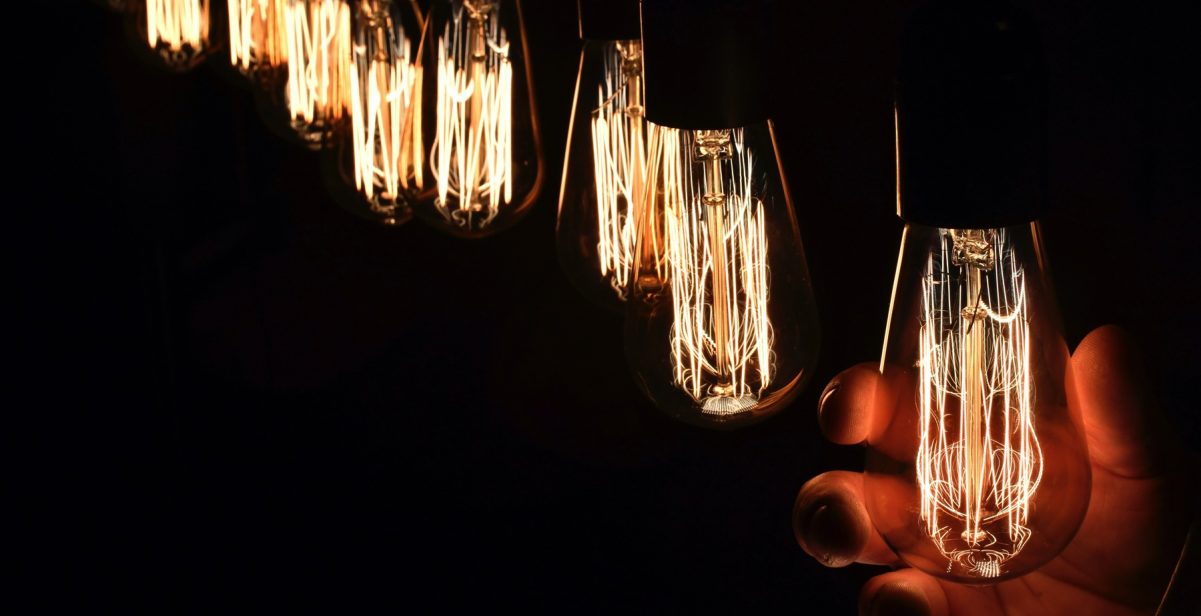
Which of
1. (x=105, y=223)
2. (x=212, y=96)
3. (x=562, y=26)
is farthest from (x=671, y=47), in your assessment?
(x=105, y=223)

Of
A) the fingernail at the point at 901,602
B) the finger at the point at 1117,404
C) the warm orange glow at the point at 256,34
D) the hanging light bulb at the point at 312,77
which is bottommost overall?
the fingernail at the point at 901,602

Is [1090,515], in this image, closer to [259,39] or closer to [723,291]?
[723,291]

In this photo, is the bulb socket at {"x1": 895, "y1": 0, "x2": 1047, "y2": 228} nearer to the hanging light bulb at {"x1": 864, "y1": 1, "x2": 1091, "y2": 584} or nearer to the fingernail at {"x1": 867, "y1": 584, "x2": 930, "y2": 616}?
the hanging light bulb at {"x1": 864, "y1": 1, "x2": 1091, "y2": 584}

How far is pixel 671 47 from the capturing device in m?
0.71

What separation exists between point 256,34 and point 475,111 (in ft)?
2.33

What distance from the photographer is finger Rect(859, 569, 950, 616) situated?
2.67 ft

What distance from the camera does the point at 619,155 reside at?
100cm

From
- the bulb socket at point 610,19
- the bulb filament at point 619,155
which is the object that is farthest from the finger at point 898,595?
the bulb socket at point 610,19

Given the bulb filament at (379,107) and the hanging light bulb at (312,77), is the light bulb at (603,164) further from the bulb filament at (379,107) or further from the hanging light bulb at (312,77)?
the hanging light bulb at (312,77)

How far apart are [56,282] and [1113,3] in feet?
9.21

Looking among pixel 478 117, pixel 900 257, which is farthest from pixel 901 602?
pixel 478 117

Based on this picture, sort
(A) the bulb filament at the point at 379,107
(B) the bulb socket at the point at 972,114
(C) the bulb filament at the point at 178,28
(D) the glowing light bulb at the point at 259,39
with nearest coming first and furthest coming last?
(B) the bulb socket at the point at 972,114
(A) the bulb filament at the point at 379,107
(D) the glowing light bulb at the point at 259,39
(C) the bulb filament at the point at 178,28

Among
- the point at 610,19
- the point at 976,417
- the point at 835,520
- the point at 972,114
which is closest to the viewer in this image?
the point at 972,114

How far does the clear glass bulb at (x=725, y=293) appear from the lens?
2.53 ft
